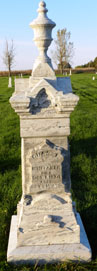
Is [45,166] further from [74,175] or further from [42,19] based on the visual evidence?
[74,175]

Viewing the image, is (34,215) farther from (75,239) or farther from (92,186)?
(92,186)

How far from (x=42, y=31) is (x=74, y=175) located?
3608mm

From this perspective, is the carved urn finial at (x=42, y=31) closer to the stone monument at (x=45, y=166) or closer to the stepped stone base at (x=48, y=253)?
the stone monument at (x=45, y=166)

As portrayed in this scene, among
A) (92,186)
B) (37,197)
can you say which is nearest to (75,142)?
(92,186)

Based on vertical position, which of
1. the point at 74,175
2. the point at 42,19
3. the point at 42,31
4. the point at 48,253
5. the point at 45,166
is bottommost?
the point at 74,175

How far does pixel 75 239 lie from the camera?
358 centimetres

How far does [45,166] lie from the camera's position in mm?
3469

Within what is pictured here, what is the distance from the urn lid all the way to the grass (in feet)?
9.06

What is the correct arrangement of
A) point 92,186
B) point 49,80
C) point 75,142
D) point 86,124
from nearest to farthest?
point 49,80 < point 92,186 < point 75,142 < point 86,124

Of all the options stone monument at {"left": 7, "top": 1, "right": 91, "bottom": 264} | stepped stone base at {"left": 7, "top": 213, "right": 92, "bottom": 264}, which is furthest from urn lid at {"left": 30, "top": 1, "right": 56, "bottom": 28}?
stepped stone base at {"left": 7, "top": 213, "right": 92, "bottom": 264}

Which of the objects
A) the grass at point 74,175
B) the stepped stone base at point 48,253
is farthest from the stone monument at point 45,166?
the grass at point 74,175

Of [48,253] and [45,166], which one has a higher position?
[45,166]

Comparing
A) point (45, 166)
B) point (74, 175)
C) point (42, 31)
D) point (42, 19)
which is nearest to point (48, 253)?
point (45, 166)

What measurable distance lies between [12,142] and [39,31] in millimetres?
5050
